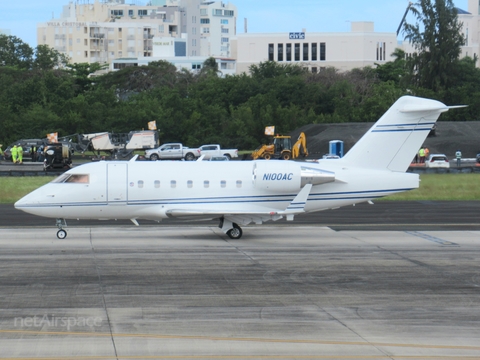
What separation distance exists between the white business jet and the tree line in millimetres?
62889

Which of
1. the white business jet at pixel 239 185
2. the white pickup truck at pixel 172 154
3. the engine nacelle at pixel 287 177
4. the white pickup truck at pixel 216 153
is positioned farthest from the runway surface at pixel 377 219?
the white pickup truck at pixel 172 154

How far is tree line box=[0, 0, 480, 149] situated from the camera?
298ft

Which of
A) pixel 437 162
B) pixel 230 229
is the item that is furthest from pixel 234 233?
pixel 437 162

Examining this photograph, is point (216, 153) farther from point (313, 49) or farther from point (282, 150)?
point (313, 49)

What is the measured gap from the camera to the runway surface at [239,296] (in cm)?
1427

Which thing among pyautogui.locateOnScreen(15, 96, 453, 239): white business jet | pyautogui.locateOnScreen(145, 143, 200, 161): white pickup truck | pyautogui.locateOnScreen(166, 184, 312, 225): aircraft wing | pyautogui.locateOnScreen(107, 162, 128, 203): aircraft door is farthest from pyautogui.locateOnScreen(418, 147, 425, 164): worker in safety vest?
pyautogui.locateOnScreen(107, 162, 128, 203): aircraft door

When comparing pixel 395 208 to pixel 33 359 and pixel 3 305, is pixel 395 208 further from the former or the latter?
pixel 33 359

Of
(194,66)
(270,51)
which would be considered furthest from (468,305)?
(194,66)

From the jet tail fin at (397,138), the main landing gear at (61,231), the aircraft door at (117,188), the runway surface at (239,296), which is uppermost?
the jet tail fin at (397,138)

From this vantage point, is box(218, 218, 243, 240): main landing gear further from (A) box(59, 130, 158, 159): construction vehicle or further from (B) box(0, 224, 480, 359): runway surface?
(A) box(59, 130, 158, 159): construction vehicle

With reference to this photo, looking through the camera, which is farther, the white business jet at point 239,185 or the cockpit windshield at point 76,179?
the cockpit windshield at point 76,179

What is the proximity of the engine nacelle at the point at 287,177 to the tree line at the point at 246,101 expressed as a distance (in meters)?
63.1

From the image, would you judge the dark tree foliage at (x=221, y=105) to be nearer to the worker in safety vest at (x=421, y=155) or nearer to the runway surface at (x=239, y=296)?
the worker in safety vest at (x=421, y=155)

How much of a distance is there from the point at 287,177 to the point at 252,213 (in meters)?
1.76
